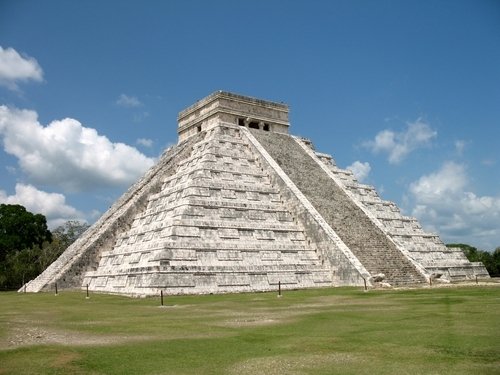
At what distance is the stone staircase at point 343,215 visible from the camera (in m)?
24.4

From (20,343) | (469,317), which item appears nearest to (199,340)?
(20,343)

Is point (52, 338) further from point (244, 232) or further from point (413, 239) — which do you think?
point (413, 239)

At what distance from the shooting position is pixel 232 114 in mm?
34750

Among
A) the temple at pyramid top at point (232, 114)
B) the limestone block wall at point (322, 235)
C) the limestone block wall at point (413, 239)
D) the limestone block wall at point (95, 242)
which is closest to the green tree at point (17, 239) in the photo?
the limestone block wall at point (95, 242)

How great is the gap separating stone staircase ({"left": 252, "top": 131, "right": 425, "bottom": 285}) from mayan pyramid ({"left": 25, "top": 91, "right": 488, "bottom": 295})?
75 mm

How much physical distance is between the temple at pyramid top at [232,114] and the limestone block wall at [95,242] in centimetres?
417

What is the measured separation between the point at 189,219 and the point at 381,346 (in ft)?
50.4

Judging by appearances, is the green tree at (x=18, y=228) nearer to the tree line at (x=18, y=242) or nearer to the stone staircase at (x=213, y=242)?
the tree line at (x=18, y=242)

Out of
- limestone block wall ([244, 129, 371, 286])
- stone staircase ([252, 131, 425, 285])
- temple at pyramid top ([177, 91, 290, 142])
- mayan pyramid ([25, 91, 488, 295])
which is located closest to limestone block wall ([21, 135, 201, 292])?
mayan pyramid ([25, 91, 488, 295])

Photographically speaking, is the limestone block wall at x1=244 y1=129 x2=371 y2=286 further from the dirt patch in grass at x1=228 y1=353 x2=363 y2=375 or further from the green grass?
Answer: the dirt patch in grass at x1=228 y1=353 x2=363 y2=375

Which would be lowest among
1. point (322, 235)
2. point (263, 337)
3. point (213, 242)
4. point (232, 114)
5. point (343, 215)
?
→ point (263, 337)

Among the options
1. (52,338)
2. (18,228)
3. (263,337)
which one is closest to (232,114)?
(18,228)

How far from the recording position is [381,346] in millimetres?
8953

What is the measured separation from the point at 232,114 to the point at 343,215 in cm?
1159
